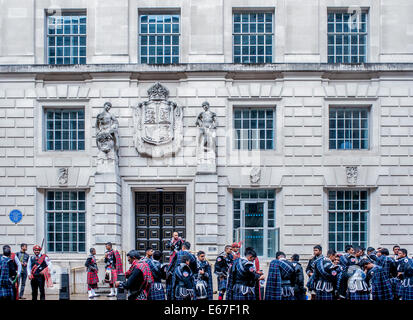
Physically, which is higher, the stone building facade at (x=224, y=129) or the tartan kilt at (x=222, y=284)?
the stone building facade at (x=224, y=129)

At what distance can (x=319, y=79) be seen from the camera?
29719 mm

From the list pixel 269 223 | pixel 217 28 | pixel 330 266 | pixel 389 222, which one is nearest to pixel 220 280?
pixel 330 266

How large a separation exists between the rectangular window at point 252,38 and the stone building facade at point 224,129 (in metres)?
0.21

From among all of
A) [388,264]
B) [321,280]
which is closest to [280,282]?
[321,280]

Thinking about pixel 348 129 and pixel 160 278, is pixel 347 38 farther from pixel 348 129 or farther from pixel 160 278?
pixel 160 278

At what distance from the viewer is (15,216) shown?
96.0 feet

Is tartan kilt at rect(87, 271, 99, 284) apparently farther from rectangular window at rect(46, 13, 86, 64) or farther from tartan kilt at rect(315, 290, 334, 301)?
tartan kilt at rect(315, 290, 334, 301)

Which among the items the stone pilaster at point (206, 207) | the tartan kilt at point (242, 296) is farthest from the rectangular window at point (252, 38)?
the tartan kilt at point (242, 296)

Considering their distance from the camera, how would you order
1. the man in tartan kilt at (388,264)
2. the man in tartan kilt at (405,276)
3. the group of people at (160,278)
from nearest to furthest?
the group of people at (160,278) → the man in tartan kilt at (405,276) → the man in tartan kilt at (388,264)

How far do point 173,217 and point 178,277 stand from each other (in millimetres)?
12479

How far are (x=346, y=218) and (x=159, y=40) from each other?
33.0ft

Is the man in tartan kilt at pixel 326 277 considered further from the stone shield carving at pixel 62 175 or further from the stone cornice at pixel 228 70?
the stone shield carving at pixel 62 175

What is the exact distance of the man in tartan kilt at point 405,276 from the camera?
20.6 m

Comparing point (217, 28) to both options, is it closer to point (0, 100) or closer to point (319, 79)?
point (319, 79)
